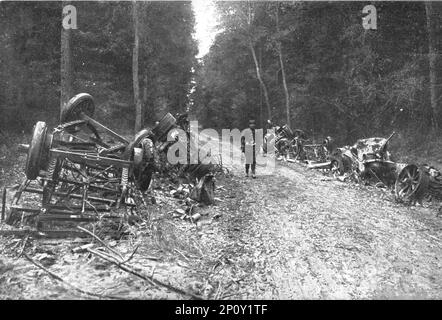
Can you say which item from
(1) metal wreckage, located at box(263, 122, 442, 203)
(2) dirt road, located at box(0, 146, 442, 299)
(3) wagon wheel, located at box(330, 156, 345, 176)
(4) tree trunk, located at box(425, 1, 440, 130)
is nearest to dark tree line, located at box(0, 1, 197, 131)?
(2) dirt road, located at box(0, 146, 442, 299)

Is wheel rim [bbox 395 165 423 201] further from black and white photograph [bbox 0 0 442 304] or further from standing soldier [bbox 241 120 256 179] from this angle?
standing soldier [bbox 241 120 256 179]

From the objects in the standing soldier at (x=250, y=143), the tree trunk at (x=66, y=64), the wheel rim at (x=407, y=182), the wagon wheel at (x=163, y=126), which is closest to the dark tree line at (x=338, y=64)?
the wheel rim at (x=407, y=182)

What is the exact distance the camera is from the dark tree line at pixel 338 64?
620 inches

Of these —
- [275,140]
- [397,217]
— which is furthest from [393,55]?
[397,217]

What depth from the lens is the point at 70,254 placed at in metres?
5.27

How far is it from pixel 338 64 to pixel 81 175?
1700cm

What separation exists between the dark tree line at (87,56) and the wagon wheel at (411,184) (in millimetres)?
10825

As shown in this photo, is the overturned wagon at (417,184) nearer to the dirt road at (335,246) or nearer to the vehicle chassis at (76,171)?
the dirt road at (335,246)

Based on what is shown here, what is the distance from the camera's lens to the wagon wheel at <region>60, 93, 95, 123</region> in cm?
800

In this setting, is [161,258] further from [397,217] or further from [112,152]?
[397,217]

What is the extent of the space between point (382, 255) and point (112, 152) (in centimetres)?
580

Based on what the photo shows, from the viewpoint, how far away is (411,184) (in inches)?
384

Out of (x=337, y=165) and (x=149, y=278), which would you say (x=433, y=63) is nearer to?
(x=337, y=165)

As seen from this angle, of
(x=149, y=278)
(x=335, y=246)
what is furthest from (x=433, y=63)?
(x=149, y=278)
